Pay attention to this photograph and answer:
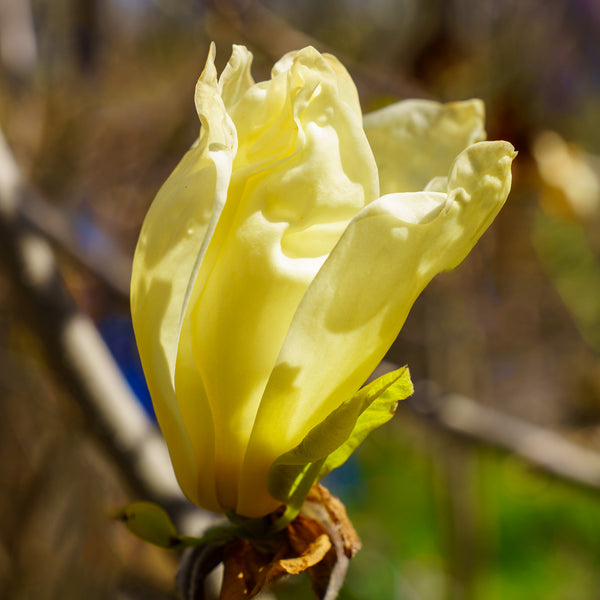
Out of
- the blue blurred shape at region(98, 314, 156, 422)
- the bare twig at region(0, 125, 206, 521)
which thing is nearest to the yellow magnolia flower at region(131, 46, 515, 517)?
the bare twig at region(0, 125, 206, 521)

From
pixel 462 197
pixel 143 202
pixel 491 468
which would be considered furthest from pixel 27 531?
pixel 491 468

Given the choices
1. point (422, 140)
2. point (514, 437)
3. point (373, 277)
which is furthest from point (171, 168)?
point (373, 277)

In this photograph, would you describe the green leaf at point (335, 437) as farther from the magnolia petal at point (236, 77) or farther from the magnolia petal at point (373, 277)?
the magnolia petal at point (236, 77)

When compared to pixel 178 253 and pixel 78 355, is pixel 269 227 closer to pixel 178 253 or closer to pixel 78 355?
pixel 178 253

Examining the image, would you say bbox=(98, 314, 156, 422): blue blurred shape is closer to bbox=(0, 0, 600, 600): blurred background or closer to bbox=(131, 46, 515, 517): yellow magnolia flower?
bbox=(0, 0, 600, 600): blurred background

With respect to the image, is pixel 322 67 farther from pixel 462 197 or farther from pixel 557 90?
pixel 557 90

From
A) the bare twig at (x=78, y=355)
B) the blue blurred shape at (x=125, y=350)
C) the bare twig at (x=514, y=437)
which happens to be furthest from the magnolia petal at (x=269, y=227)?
the blue blurred shape at (x=125, y=350)
